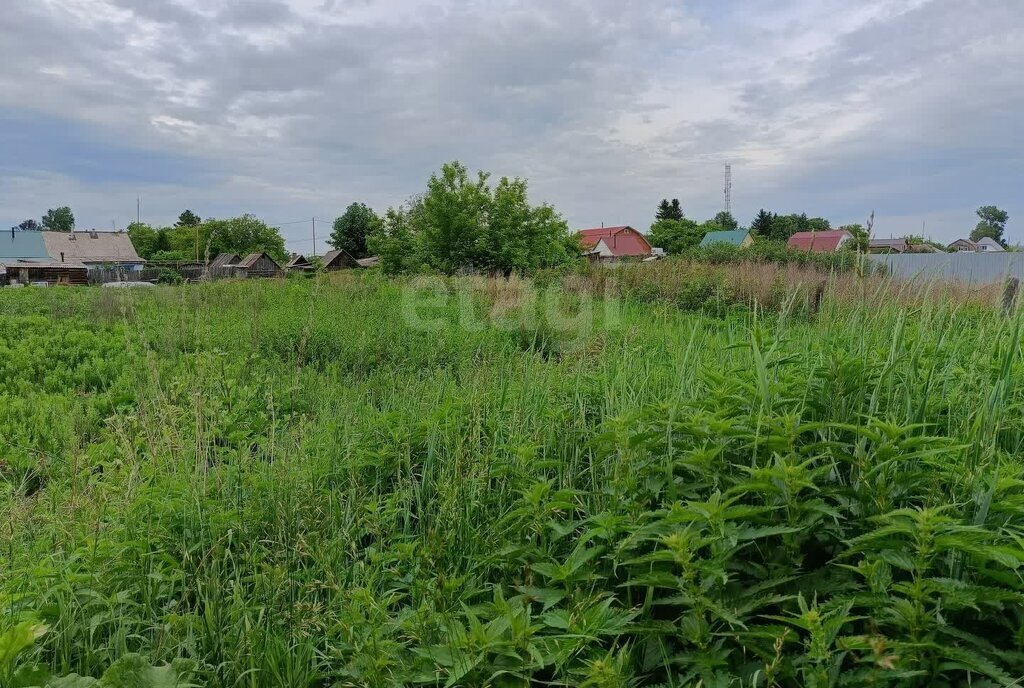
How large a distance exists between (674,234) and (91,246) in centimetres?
5733

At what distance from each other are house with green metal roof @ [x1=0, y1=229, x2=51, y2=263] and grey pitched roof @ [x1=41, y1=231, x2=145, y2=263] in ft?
3.69

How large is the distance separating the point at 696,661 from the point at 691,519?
0.30 meters

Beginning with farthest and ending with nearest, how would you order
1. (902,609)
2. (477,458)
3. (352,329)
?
(352,329)
(477,458)
(902,609)

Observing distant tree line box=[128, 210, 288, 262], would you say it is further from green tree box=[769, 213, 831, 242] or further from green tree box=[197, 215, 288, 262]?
green tree box=[769, 213, 831, 242]

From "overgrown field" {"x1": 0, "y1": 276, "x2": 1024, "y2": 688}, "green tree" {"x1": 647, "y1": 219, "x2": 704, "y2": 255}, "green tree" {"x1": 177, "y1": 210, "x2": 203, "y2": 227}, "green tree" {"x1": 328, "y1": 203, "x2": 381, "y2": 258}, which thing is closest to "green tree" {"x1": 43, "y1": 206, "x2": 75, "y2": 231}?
"green tree" {"x1": 177, "y1": 210, "x2": 203, "y2": 227}

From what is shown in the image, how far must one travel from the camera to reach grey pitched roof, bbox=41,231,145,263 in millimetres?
56572

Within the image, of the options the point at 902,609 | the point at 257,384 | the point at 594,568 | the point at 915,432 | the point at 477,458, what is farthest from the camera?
the point at 257,384

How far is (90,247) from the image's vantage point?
193 ft

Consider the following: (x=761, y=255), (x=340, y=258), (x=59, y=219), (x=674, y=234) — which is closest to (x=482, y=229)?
(x=761, y=255)

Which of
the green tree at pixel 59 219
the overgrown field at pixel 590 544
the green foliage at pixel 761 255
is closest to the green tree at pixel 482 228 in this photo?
the green foliage at pixel 761 255

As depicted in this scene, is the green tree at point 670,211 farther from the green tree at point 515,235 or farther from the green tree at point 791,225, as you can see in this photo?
the green tree at point 515,235

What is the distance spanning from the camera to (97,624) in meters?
1.72

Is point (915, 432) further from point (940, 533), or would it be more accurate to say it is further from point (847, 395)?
point (940, 533)

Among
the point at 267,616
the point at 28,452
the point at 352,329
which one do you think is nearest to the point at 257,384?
the point at 28,452
